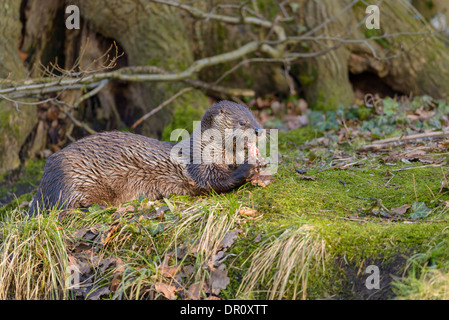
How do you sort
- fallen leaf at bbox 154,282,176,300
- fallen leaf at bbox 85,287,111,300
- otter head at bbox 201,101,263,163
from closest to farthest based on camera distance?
fallen leaf at bbox 154,282,176,300
fallen leaf at bbox 85,287,111,300
otter head at bbox 201,101,263,163

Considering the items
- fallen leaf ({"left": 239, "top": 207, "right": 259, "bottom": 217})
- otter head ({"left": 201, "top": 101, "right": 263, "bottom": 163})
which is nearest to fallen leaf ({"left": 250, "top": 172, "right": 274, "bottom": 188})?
otter head ({"left": 201, "top": 101, "right": 263, "bottom": 163})

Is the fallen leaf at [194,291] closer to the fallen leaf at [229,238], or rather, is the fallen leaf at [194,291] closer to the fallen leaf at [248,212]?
the fallen leaf at [229,238]

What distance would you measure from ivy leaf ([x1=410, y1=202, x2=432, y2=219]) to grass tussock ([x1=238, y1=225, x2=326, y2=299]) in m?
0.88

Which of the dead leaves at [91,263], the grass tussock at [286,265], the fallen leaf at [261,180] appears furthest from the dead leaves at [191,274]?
the fallen leaf at [261,180]

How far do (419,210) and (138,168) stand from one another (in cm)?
252

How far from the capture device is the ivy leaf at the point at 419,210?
12.2 ft

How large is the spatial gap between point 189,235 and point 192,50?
196 inches

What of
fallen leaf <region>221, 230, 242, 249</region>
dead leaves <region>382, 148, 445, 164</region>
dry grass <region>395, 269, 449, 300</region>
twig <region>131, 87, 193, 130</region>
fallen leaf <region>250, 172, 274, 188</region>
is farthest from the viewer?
twig <region>131, 87, 193, 130</region>

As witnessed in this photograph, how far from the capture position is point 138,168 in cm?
468

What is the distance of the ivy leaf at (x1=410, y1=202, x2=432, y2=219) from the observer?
3.72 meters

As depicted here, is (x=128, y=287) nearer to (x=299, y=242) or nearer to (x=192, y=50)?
(x=299, y=242)

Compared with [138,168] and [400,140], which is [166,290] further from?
[400,140]

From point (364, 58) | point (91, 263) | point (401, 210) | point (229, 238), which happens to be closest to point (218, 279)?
point (229, 238)

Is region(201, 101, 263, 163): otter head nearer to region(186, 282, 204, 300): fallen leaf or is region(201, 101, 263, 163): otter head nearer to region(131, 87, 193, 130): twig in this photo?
region(186, 282, 204, 300): fallen leaf
